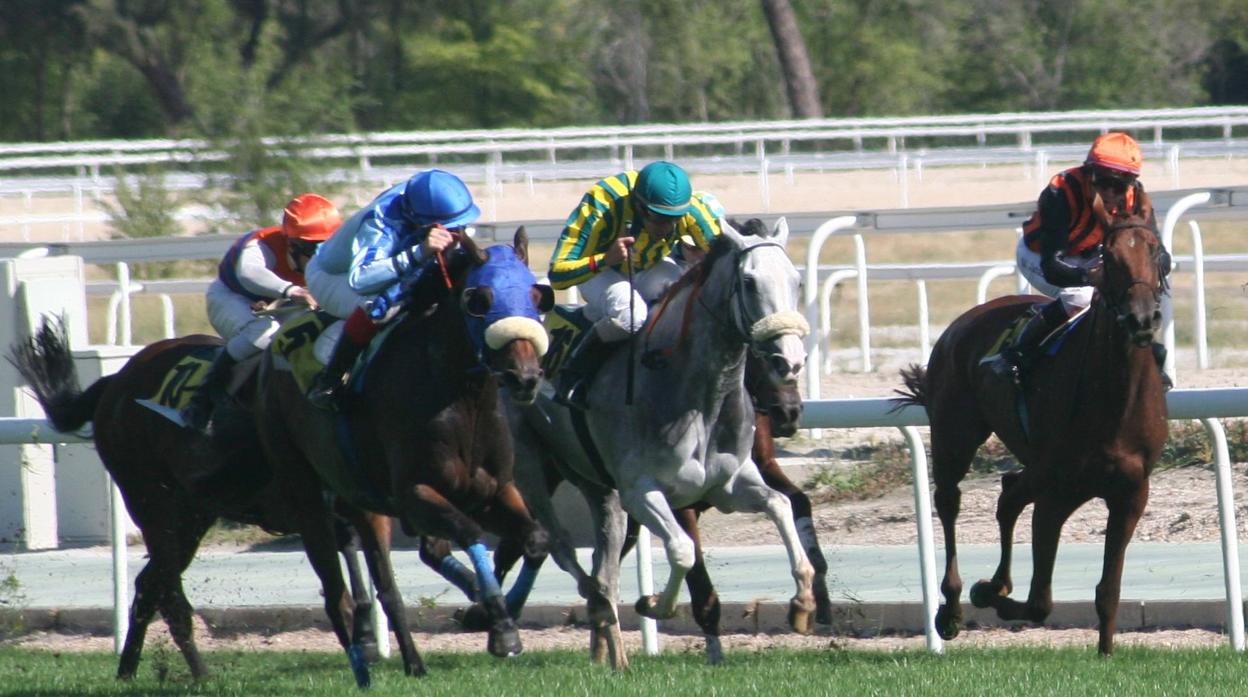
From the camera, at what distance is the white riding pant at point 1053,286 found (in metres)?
7.59

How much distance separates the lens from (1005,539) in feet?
25.5

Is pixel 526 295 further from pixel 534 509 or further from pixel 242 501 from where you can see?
pixel 242 501

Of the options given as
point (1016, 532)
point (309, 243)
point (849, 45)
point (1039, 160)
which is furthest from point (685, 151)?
point (309, 243)

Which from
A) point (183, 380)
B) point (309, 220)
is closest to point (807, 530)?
point (309, 220)

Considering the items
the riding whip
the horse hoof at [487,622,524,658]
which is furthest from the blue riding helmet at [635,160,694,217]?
the horse hoof at [487,622,524,658]

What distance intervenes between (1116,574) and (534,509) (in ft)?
7.18

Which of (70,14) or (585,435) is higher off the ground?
(70,14)

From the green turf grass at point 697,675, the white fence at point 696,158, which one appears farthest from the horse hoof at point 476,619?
the white fence at point 696,158

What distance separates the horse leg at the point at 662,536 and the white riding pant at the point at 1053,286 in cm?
182

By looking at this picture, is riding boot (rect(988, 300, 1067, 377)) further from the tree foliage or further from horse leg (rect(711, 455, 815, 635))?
the tree foliage

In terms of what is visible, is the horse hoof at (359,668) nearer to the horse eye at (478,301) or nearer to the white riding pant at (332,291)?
the white riding pant at (332,291)

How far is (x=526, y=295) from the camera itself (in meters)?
6.47

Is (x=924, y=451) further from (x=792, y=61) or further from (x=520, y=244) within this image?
(x=792, y=61)

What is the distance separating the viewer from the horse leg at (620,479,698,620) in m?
6.70
